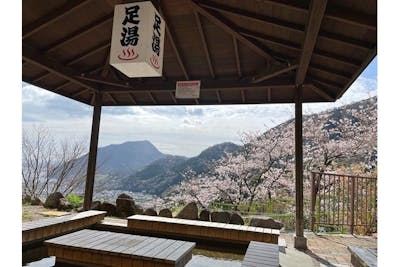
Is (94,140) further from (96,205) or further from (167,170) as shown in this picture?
(167,170)

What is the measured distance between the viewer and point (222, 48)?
5.46 meters

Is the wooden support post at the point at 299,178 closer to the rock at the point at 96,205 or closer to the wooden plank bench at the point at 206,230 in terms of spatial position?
the wooden plank bench at the point at 206,230

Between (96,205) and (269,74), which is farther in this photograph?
(96,205)

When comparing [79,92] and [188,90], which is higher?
[79,92]

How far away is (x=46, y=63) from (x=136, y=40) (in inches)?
119

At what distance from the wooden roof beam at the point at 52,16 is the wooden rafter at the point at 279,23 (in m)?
2.04

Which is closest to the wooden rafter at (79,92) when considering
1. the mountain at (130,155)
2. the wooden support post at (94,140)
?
the wooden support post at (94,140)

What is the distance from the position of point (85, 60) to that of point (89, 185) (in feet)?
9.97

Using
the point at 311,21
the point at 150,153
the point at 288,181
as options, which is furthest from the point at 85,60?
the point at 150,153

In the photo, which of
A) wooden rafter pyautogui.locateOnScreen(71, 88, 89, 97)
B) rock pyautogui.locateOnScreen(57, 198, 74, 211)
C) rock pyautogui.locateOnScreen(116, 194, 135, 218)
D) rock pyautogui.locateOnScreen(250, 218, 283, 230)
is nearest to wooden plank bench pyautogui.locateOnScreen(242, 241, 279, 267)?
rock pyautogui.locateOnScreen(250, 218, 283, 230)

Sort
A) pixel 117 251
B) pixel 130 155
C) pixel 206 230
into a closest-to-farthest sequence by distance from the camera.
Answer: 1. pixel 117 251
2. pixel 206 230
3. pixel 130 155

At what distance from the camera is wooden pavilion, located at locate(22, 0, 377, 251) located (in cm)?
374

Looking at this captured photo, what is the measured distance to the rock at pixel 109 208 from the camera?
7654 millimetres

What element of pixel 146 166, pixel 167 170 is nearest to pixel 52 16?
pixel 167 170
